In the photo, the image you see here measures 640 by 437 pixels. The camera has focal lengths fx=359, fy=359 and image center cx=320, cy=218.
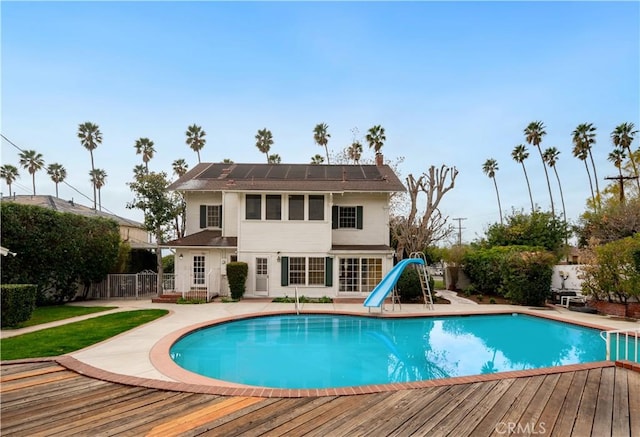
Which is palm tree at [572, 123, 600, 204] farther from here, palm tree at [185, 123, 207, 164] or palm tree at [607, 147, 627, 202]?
palm tree at [185, 123, 207, 164]

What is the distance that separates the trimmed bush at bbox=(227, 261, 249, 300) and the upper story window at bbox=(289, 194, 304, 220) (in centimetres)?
352

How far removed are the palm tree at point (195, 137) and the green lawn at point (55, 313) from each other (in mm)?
25816

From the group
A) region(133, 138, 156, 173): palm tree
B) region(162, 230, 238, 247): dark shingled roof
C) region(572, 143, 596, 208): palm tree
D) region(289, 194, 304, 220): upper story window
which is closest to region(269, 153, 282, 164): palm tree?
region(133, 138, 156, 173): palm tree

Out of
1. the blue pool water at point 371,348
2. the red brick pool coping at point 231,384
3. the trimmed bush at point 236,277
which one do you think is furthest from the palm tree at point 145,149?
the red brick pool coping at point 231,384

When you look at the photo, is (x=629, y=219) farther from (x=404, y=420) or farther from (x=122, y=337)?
(x=122, y=337)

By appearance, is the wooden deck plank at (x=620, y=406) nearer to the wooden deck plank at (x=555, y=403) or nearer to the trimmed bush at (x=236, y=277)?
the wooden deck plank at (x=555, y=403)

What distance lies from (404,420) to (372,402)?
626mm

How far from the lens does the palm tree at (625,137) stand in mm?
31922

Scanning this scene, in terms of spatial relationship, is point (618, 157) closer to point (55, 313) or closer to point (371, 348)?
point (371, 348)

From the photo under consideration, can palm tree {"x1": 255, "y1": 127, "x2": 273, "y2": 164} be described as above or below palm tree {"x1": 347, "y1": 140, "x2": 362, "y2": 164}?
above

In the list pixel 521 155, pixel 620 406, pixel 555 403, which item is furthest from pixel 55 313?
pixel 521 155

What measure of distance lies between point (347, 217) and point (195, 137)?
25590mm

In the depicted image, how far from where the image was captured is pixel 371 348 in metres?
9.99

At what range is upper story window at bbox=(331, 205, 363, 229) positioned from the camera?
63.1 ft
